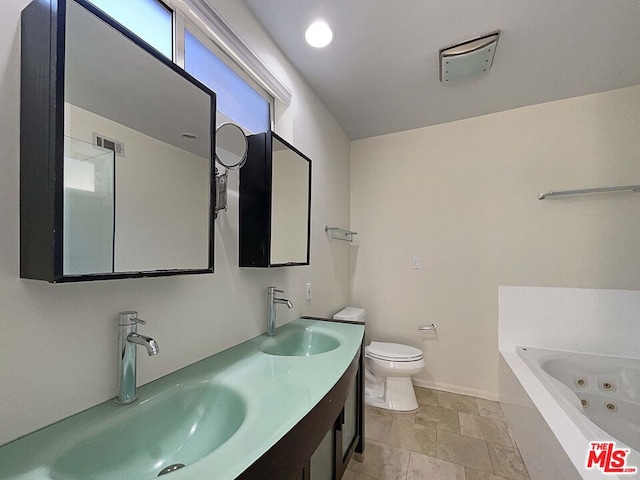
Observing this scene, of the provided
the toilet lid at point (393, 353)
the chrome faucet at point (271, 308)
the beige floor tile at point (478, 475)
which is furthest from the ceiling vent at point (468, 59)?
the beige floor tile at point (478, 475)

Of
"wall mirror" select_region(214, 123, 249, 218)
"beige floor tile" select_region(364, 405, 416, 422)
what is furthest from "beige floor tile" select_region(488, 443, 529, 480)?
"wall mirror" select_region(214, 123, 249, 218)

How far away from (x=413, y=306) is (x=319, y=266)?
1.10 meters

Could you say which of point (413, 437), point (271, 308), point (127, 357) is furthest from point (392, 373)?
point (127, 357)

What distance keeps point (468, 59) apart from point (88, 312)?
232 centimetres

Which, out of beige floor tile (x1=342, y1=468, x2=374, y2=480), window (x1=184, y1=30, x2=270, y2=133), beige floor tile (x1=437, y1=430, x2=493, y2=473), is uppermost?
window (x1=184, y1=30, x2=270, y2=133)

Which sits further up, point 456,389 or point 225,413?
point 225,413

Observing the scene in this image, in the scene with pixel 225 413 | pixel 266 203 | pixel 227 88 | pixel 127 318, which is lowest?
pixel 225 413

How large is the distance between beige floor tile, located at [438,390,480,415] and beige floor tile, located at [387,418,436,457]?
41 cm

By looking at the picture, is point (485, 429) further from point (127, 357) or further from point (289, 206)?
point (127, 357)

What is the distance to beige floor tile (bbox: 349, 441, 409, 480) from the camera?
1.55 m

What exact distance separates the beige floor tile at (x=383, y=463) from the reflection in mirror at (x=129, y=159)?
1515 mm

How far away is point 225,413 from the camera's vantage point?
84 cm

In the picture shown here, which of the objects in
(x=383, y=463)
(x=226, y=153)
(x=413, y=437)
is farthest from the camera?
(x=413, y=437)

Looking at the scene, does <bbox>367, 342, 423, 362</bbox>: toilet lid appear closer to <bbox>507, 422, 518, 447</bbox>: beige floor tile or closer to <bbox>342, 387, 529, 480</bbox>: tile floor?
<bbox>342, 387, 529, 480</bbox>: tile floor
